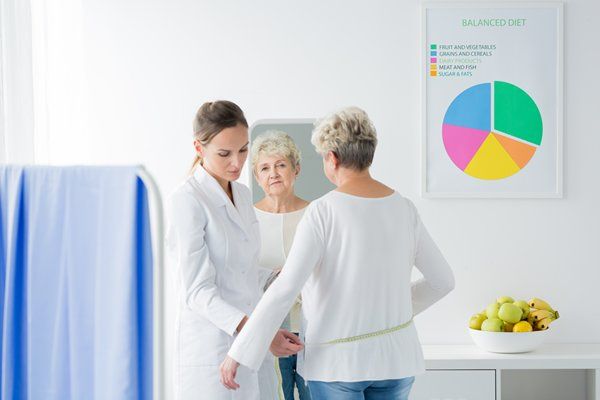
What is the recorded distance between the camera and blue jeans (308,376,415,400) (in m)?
1.87

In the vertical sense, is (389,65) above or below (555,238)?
above

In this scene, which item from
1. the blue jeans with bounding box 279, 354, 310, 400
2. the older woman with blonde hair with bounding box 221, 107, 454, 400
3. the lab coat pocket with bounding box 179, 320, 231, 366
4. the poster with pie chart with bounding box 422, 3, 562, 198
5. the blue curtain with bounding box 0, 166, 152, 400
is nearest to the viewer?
the blue curtain with bounding box 0, 166, 152, 400

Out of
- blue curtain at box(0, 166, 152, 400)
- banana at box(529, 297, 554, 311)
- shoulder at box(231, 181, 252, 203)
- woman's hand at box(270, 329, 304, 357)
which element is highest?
shoulder at box(231, 181, 252, 203)

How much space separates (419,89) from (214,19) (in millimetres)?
909

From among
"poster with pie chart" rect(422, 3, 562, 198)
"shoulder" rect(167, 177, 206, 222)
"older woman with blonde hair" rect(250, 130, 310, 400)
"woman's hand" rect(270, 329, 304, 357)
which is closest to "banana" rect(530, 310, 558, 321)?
"poster with pie chart" rect(422, 3, 562, 198)

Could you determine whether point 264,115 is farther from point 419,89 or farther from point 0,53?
point 0,53

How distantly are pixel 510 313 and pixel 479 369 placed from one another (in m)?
0.25

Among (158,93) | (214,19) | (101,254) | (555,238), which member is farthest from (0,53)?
(555,238)

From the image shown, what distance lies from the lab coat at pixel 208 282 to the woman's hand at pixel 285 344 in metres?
0.09

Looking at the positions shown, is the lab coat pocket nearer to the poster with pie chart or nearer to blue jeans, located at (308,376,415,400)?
blue jeans, located at (308,376,415,400)

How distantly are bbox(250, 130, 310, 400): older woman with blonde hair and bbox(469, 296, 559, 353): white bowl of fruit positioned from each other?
30.2 inches

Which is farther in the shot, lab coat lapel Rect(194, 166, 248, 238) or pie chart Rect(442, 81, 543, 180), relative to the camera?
pie chart Rect(442, 81, 543, 180)

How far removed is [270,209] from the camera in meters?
2.77

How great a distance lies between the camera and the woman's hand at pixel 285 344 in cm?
196
